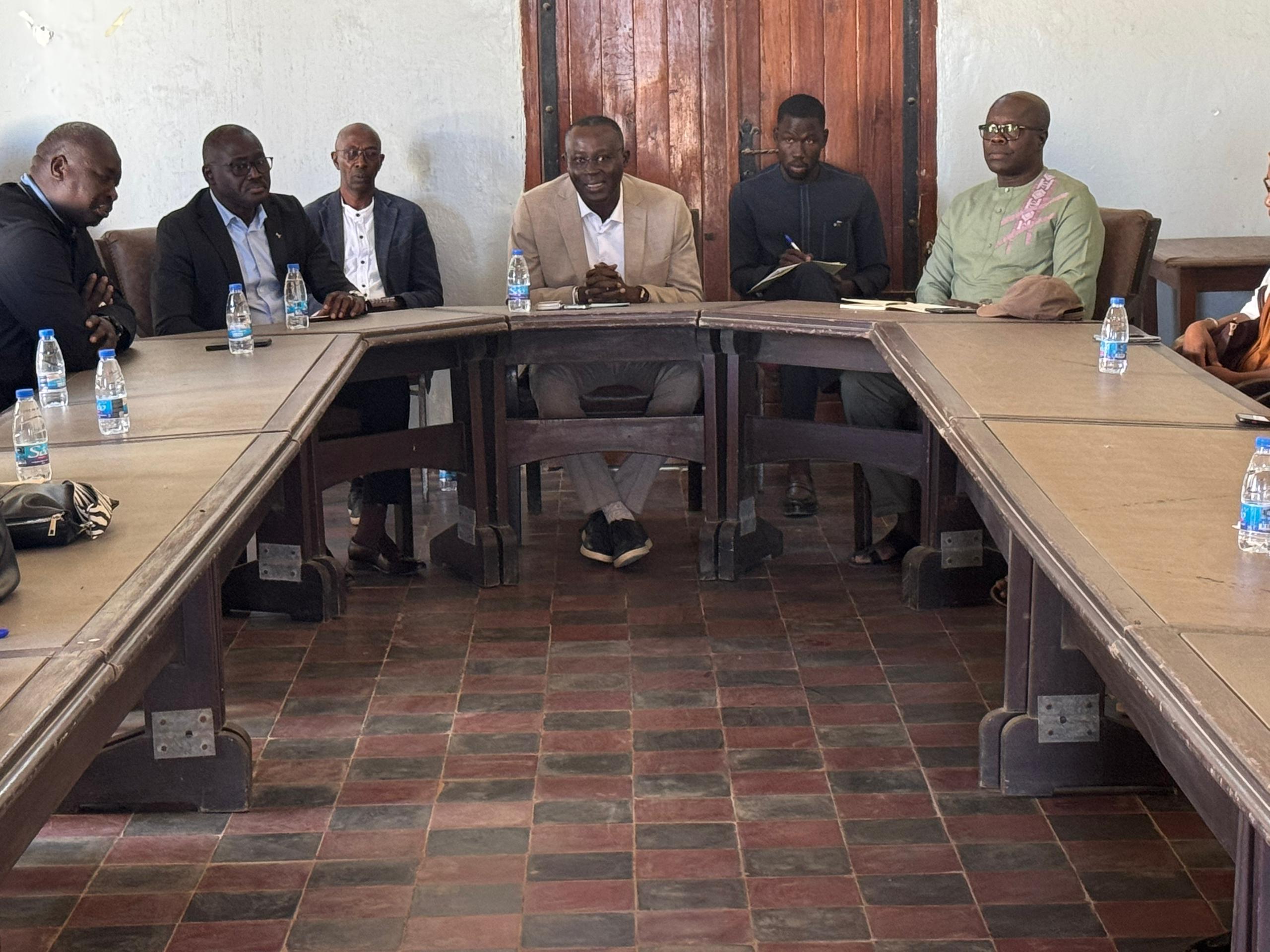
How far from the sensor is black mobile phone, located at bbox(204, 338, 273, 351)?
4.40 metres

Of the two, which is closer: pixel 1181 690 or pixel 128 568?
pixel 1181 690

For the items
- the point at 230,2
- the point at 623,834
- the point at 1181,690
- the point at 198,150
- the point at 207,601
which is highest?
the point at 230,2

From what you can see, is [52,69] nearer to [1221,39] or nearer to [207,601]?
[207,601]

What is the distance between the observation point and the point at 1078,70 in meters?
6.21

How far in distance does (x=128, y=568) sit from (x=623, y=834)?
1266mm

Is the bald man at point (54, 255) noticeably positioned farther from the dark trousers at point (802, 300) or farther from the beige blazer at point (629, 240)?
the dark trousers at point (802, 300)

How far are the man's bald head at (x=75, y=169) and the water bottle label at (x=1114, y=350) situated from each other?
2.68 metres

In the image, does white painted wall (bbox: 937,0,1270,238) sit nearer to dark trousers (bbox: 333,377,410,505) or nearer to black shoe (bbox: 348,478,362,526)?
dark trousers (bbox: 333,377,410,505)

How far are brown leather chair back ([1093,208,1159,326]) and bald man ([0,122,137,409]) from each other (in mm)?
3310

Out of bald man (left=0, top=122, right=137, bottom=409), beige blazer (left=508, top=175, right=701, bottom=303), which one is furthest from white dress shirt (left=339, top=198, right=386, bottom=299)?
bald man (left=0, top=122, right=137, bottom=409)

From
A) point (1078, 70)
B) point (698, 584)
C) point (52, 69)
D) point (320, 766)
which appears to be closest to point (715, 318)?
point (698, 584)

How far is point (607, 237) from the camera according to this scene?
547cm

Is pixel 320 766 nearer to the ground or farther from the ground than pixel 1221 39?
nearer to the ground

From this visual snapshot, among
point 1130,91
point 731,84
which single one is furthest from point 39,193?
point 1130,91
